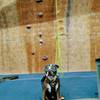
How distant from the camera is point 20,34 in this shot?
9.23 ft

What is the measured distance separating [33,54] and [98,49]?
1.62 feet

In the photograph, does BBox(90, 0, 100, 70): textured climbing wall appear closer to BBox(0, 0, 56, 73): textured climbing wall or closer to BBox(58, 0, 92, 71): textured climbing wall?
BBox(58, 0, 92, 71): textured climbing wall

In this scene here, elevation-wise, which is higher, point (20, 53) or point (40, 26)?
point (40, 26)

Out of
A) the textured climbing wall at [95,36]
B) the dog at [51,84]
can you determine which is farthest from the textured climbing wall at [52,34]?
the dog at [51,84]

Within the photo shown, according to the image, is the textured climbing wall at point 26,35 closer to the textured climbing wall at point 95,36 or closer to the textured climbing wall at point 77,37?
the textured climbing wall at point 77,37

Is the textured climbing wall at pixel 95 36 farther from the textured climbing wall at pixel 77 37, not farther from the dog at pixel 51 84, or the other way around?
the dog at pixel 51 84

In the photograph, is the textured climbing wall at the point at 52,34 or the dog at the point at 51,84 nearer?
the dog at the point at 51,84

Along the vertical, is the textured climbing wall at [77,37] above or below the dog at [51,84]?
above

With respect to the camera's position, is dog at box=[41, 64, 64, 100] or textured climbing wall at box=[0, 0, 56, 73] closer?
dog at box=[41, 64, 64, 100]

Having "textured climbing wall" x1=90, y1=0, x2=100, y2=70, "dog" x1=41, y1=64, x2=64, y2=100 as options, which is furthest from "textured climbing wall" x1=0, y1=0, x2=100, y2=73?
"dog" x1=41, y1=64, x2=64, y2=100

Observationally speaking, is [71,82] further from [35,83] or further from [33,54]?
[33,54]

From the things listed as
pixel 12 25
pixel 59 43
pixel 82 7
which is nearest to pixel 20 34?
pixel 12 25

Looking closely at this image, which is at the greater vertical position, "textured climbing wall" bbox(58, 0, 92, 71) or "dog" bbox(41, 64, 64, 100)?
"textured climbing wall" bbox(58, 0, 92, 71)

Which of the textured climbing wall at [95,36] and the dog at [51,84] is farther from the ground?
the textured climbing wall at [95,36]
